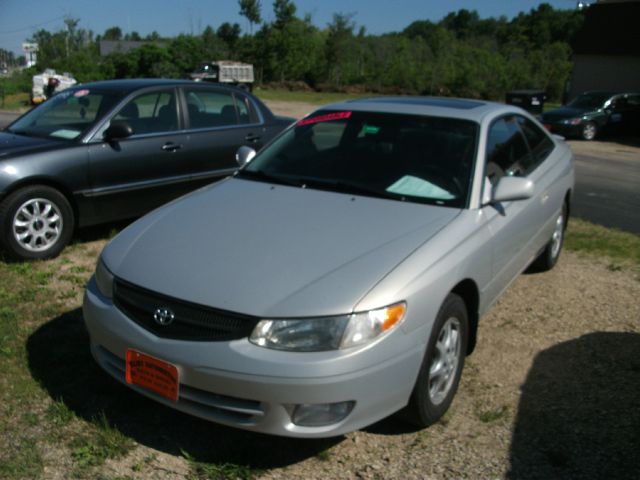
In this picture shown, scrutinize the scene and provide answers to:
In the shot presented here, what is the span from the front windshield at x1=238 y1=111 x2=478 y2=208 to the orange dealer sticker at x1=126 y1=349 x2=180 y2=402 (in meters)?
1.56

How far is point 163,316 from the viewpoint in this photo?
2895 mm

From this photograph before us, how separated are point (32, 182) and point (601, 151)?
14.7m

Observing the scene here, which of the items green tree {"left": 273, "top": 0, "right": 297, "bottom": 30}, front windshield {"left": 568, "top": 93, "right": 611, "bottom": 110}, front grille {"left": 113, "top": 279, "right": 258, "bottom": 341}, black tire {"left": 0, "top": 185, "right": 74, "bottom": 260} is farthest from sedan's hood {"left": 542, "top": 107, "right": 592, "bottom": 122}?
green tree {"left": 273, "top": 0, "right": 297, "bottom": 30}

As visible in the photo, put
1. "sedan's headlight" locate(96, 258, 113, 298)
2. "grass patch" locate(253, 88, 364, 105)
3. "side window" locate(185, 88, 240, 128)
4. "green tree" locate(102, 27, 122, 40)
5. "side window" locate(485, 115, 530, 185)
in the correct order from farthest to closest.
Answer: "green tree" locate(102, 27, 122, 40)
"grass patch" locate(253, 88, 364, 105)
"side window" locate(185, 88, 240, 128)
"side window" locate(485, 115, 530, 185)
"sedan's headlight" locate(96, 258, 113, 298)

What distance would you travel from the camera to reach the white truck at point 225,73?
35.3m

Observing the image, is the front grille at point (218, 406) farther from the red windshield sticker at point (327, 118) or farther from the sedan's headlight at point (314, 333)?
the red windshield sticker at point (327, 118)

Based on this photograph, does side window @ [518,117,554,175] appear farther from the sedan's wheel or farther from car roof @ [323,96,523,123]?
the sedan's wheel

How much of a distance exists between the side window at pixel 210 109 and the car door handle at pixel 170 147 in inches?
14.1

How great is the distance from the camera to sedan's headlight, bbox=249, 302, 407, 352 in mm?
2711

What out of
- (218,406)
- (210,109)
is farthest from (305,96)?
(218,406)

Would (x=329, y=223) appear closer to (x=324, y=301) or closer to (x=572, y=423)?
(x=324, y=301)

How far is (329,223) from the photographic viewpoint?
3471 mm

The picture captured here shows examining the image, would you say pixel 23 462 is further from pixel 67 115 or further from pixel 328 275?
pixel 67 115

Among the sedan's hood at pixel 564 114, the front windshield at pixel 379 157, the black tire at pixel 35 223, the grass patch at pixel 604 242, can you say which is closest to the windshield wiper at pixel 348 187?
the front windshield at pixel 379 157
